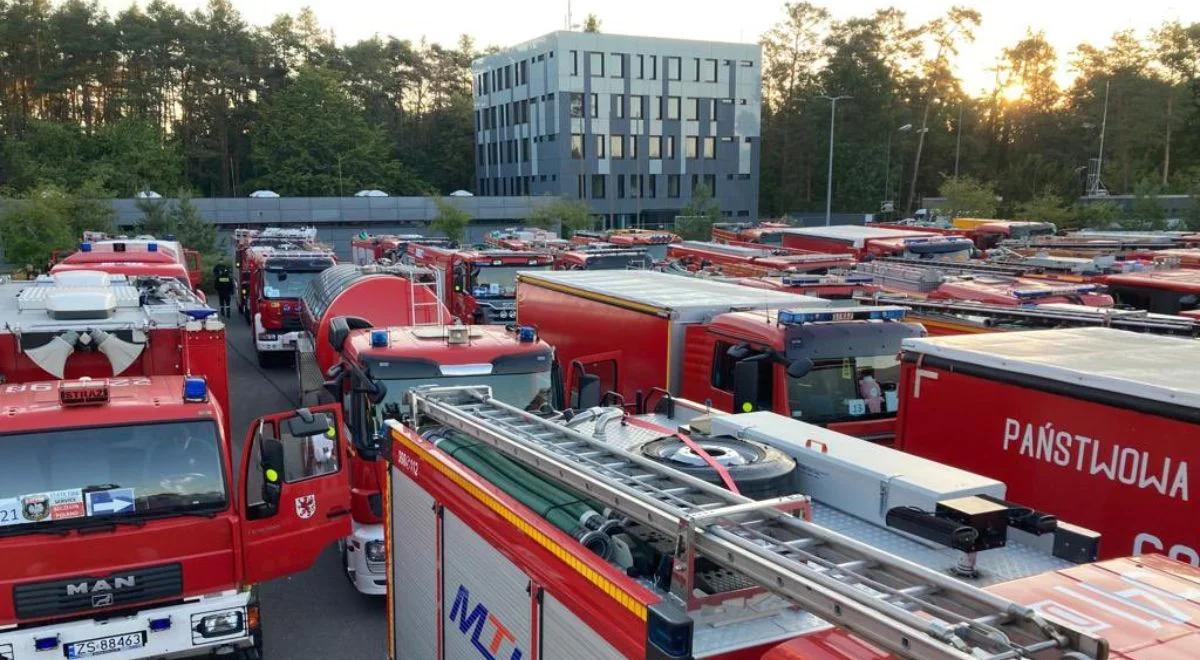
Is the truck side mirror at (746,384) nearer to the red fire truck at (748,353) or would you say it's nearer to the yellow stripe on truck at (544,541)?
the red fire truck at (748,353)

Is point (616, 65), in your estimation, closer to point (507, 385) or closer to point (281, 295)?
point (281, 295)

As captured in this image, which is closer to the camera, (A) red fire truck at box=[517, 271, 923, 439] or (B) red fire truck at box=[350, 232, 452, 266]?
(A) red fire truck at box=[517, 271, 923, 439]

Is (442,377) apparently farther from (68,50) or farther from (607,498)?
(68,50)

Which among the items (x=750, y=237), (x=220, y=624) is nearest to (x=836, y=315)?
(x=220, y=624)

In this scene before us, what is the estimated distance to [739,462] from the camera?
4.16 metres

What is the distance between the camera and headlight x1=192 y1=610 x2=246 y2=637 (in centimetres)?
586

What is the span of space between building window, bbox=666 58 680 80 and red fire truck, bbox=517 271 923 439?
5118 centimetres

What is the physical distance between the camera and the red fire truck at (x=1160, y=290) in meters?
11.6

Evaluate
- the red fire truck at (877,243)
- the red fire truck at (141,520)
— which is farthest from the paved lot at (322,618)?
the red fire truck at (877,243)

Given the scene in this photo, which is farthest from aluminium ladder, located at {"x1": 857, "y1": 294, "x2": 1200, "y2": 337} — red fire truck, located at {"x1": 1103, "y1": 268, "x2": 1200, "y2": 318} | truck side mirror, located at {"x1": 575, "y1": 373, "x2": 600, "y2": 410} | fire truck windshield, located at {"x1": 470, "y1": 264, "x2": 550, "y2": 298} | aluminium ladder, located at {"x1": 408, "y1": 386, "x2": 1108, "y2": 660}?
fire truck windshield, located at {"x1": 470, "y1": 264, "x2": 550, "y2": 298}

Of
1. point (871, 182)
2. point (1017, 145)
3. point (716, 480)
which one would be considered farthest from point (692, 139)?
point (716, 480)

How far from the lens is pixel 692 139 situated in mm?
61219

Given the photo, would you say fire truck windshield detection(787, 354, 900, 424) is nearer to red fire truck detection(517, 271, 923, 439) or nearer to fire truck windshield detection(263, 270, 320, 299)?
red fire truck detection(517, 271, 923, 439)

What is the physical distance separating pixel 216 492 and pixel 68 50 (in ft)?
208
